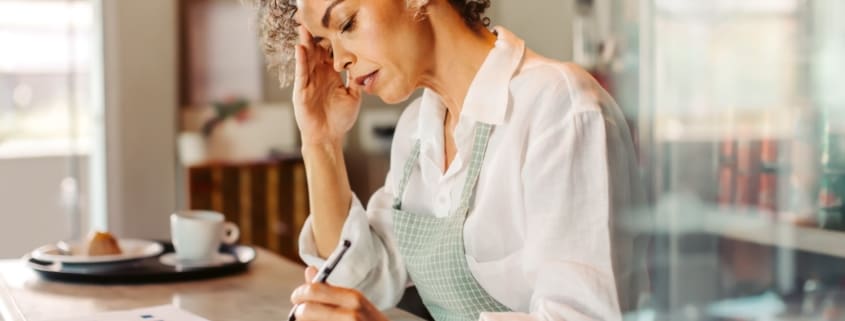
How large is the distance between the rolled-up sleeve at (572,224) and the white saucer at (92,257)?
33.2 inches

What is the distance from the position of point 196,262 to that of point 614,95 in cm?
91

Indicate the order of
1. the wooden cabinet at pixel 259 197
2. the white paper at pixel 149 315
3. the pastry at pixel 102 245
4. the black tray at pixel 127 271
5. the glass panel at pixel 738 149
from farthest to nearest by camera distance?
the wooden cabinet at pixel 259 197
the glass panel at pixel 738 149
the pastry at pixel 102 245
the black tray at pixel 127 271
the white paper at pixel 149 315

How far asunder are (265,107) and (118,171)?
46cm

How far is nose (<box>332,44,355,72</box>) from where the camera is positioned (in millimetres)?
1200

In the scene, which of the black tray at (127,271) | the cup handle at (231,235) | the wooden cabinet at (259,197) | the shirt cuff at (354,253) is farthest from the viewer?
the wooden cabinet at (259,197)

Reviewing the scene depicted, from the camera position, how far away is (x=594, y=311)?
974 millimetres

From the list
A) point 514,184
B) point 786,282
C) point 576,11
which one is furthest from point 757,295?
point 514,184

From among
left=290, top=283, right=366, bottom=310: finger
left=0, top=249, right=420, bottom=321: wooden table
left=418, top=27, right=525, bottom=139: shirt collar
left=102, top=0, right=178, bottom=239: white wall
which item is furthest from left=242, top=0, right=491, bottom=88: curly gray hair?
left=102, top=0, right=178, bottom=239: white wall

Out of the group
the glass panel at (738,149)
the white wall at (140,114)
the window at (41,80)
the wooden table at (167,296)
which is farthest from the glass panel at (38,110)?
the glass panel at (738,149)

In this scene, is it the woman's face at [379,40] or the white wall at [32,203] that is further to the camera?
the white wall at [32,203]

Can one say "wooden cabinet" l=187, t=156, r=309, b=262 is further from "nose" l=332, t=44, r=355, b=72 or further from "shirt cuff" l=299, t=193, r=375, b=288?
"nose" l=332, t=44, r=355, b=72

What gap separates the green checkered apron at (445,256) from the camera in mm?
1171

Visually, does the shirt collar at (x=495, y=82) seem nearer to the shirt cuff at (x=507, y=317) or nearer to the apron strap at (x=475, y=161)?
the apron strap at (x=475, y=161)

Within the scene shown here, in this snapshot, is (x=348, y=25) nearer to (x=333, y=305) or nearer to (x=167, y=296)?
(x=333, y=305)
